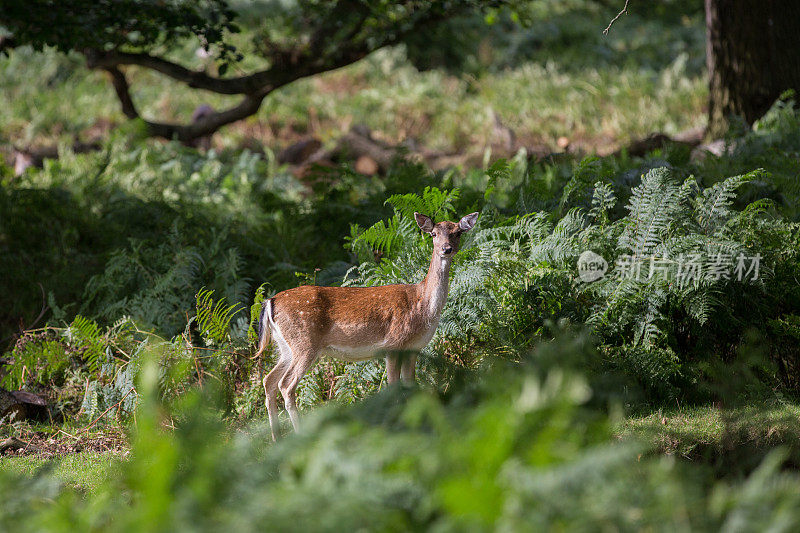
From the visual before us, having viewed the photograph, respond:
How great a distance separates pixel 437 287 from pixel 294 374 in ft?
3.45

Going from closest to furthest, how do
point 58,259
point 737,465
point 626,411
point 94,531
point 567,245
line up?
1. point 94,531
2. point 737,465
3. point 626,411
4. point 567,245
5. point 58,259

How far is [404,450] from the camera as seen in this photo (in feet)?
9.64

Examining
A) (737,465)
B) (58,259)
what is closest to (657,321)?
(737,465)

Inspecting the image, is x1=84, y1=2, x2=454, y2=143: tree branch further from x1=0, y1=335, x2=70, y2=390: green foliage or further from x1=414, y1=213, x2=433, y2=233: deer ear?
x1=414, y1=213, x2=433, y2=233: deer ear

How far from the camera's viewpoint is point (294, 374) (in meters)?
5.31

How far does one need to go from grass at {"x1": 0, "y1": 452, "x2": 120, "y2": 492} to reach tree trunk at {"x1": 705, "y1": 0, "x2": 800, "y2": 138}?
24.9 feet

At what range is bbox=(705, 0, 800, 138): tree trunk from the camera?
938 centimetres

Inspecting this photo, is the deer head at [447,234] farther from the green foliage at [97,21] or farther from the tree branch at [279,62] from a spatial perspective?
the tree branch at [279,62]

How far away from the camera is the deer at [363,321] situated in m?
5.24

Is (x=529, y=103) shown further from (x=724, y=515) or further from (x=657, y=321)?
(x=724, y=515)

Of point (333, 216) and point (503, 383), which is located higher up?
point (503, 383)

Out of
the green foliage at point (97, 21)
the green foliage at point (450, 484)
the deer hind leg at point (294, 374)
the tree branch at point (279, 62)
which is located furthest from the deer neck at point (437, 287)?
the tree branch at point (279, 62)

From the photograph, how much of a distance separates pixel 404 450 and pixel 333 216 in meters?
6.23

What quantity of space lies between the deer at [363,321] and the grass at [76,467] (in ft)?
3.58
